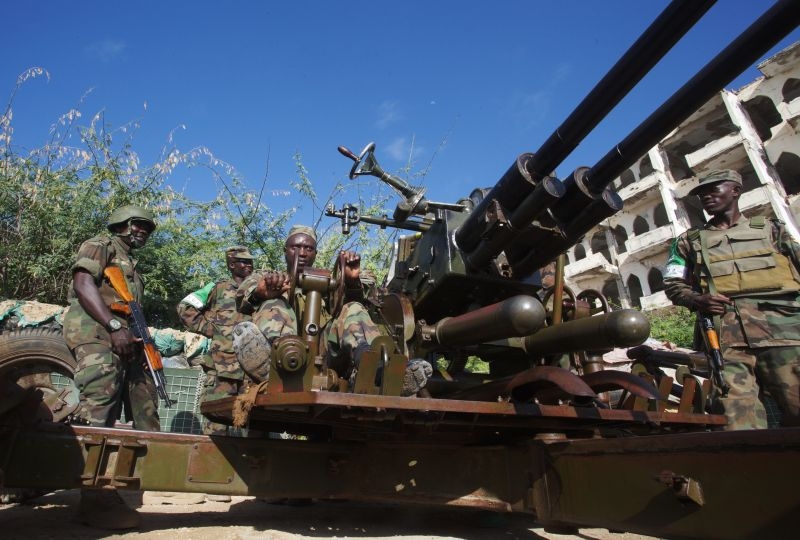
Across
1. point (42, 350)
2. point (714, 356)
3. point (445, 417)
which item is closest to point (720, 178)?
point (714, 356)

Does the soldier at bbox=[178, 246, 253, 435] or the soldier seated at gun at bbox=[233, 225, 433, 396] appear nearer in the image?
the soldier seated at gun at bbox=[233, 225, 433, 396]

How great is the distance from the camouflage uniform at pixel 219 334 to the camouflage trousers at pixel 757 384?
12.5 ft

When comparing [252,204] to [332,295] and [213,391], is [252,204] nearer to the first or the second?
[213,391]

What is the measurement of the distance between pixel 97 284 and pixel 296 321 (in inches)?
68.5

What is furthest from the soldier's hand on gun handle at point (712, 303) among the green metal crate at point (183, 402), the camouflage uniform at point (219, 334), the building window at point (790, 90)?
the building window at point (790, 90)

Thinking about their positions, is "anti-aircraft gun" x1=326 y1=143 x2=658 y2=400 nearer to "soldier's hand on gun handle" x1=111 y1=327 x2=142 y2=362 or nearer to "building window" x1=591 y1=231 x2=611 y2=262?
"soldier's hand on gun handle" x1=111 y1=327 x2=142 y2=362

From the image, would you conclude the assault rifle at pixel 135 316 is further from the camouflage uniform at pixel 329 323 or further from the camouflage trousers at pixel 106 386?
the camouflage uniform at pixel 329 323

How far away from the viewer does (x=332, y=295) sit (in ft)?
11.7

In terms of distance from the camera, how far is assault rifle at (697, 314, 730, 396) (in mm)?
3701

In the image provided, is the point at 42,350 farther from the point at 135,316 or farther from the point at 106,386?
the point at 106,386

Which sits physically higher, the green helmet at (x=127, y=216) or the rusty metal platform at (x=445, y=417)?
the green helmet at (x=127, y=216)

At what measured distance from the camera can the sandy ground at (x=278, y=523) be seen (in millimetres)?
3141

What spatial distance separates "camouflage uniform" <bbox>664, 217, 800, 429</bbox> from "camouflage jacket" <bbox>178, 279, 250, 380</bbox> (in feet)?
13.7

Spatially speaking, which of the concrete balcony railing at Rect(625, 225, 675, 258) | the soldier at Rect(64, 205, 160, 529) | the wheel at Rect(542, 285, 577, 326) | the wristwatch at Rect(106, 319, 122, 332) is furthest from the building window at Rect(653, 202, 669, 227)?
the wristwatch at Rect(106, 319, 122, 332)
